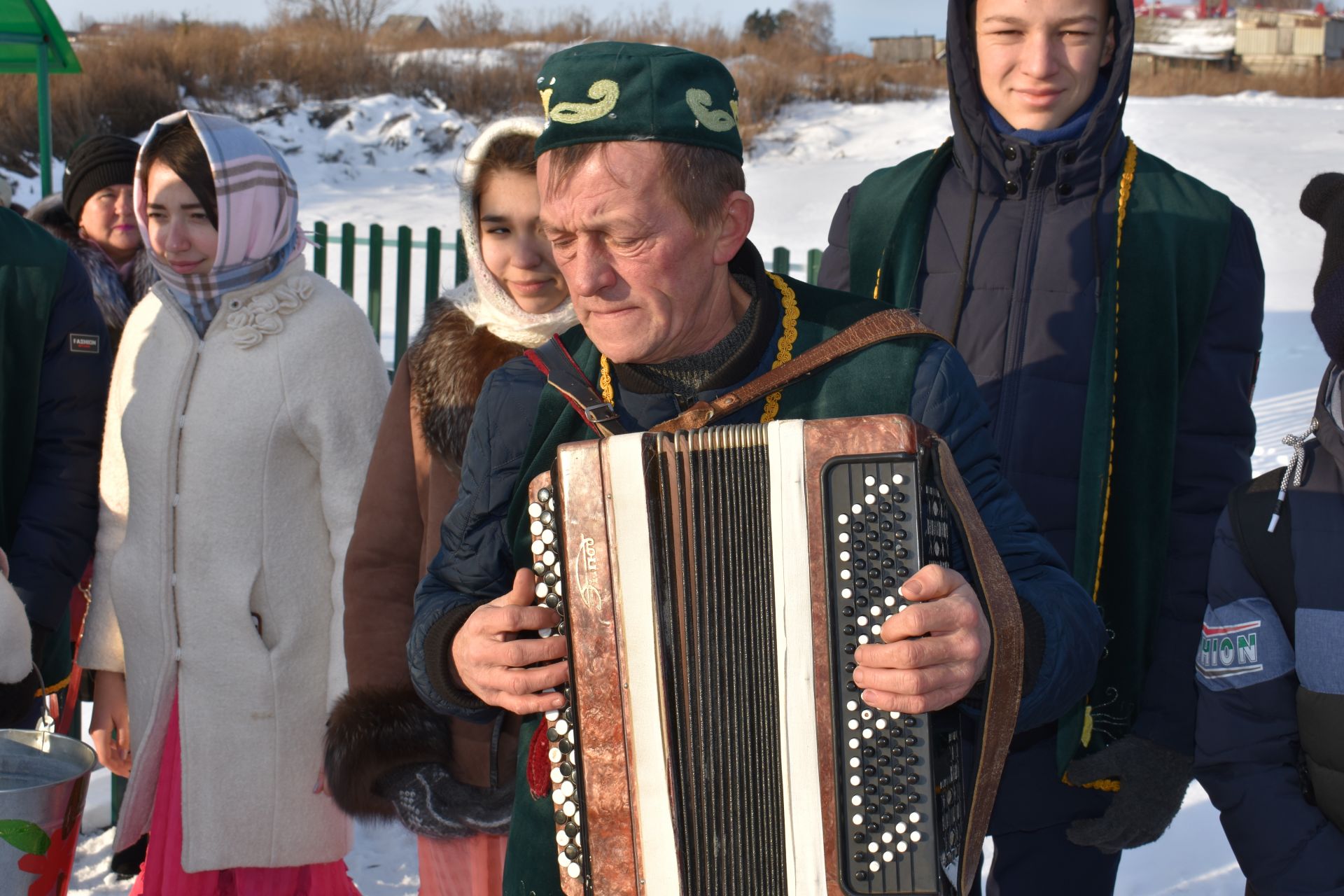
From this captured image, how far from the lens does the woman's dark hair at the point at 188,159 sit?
3221 millimetres

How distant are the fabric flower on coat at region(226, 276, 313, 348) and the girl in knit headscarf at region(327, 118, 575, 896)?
0.49 m

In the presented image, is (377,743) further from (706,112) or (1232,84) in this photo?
(1232,84)

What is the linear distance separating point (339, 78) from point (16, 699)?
2395 centimetres

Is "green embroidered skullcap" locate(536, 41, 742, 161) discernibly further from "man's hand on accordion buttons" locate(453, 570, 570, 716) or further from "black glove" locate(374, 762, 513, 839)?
"black glove" locate(374, 762, 513, 839)

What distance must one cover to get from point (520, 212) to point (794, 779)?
1.52 meters

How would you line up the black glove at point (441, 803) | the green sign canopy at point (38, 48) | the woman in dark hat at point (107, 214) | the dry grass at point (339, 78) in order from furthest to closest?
the dry grass at point (339, 78) < the green sign canopy at point (38, 48) < the woman in dark hat at point (107, 214) < the black glove at point (441, 803)

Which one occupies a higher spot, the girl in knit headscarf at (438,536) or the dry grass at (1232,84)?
the dry grass at (1232,84)

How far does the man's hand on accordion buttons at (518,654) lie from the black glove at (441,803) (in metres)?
0.69

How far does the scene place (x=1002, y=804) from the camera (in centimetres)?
255

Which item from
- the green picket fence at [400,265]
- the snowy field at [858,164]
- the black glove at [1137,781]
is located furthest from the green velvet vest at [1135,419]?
the snowy field at [858,164]

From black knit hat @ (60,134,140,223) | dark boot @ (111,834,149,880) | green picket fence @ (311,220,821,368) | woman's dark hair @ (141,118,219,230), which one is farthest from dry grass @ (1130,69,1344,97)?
dark boot @ (111,834,149,880)

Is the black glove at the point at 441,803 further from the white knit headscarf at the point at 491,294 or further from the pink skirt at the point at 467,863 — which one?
the white knit headscarf at the point at 491,294

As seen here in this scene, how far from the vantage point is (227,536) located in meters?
3.04

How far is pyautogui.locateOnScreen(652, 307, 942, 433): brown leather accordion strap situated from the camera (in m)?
1.80
